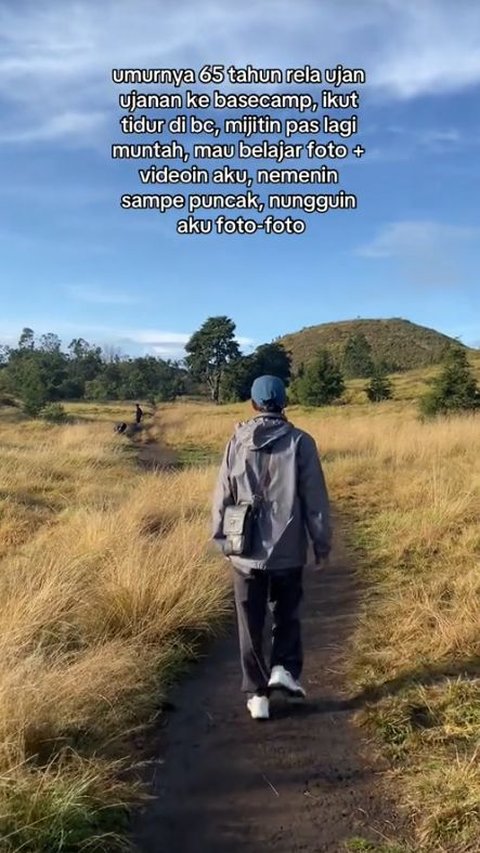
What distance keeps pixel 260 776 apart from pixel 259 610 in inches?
34.5

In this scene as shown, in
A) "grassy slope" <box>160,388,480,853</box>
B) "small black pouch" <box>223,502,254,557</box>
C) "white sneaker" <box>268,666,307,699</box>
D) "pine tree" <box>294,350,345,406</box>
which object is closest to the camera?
"grassy slope" <box>160,388,480,853</box>

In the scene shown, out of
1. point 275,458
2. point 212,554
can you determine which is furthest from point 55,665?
point 212,554

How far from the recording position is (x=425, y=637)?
4.56 metres

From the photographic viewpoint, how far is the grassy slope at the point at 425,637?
290cm

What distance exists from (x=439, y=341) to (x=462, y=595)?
117 m

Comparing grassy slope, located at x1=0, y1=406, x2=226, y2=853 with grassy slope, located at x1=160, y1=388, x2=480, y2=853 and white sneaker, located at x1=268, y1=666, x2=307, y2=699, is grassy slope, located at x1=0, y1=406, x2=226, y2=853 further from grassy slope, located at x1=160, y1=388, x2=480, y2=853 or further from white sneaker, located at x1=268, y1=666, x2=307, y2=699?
grassy slope, located at x1=160, y1=388, x2=480, y2=853

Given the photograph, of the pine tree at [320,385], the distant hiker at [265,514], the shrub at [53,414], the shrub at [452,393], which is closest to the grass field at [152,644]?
the distant hiker at [265,514]

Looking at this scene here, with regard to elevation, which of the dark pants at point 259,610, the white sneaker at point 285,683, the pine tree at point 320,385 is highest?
the pine tree at point 320,385

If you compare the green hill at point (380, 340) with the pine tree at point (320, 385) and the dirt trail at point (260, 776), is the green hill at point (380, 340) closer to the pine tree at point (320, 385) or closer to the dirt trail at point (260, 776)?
the pine tree at point (320, 385)

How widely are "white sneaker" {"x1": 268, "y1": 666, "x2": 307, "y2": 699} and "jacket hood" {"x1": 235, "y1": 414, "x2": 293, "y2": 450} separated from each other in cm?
130

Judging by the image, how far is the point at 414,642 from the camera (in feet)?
14.9

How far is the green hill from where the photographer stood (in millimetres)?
106500

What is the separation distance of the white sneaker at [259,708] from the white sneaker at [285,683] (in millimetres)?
138

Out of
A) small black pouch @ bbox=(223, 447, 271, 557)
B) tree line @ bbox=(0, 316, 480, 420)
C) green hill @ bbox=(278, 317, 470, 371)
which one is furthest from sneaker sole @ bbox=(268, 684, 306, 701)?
green hill @ bbox=(278, 317, 470, 371)
